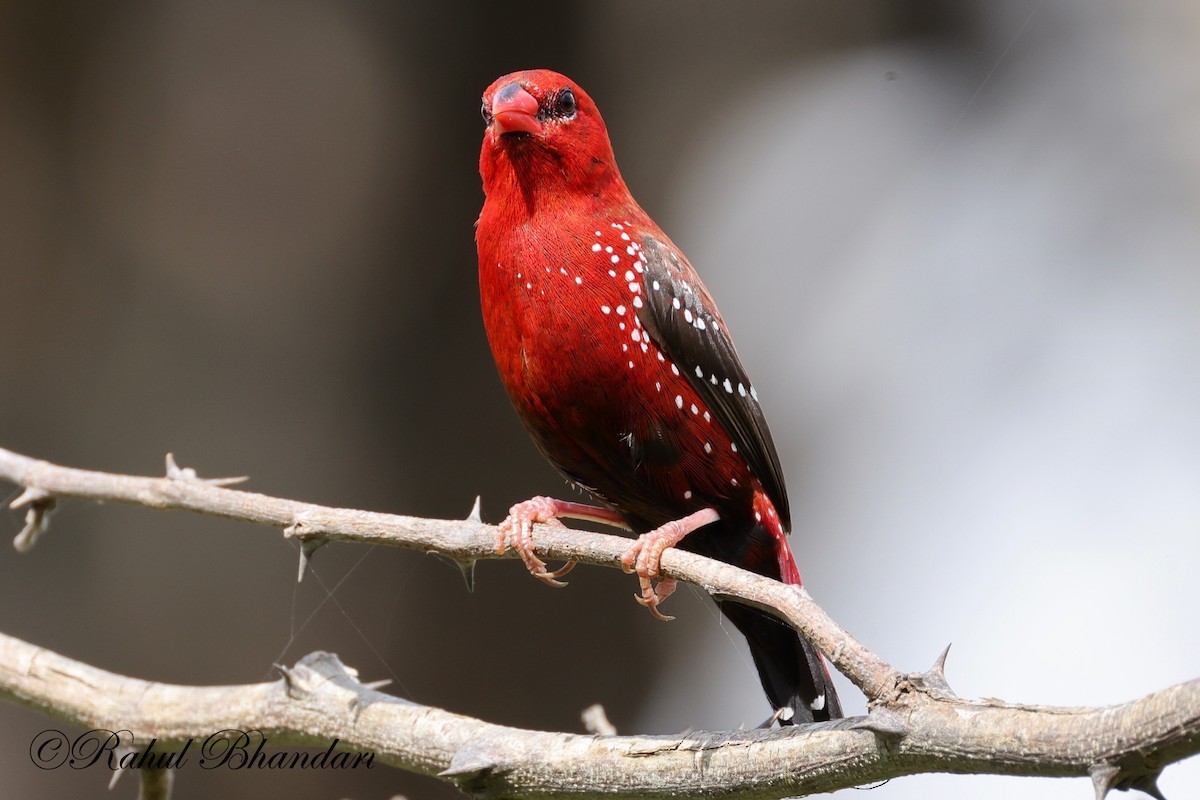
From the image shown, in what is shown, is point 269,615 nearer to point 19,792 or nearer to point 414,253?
point 19,792

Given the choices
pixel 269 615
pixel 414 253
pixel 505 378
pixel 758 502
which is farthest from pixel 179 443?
pixel 758 502

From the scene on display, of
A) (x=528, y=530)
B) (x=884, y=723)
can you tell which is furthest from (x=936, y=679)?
(x=528, y=530)

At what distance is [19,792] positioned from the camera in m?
3.83

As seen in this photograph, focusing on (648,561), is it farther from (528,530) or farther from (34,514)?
(34,514)

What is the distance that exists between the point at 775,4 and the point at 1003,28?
1.05 metres

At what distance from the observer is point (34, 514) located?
1.96 m

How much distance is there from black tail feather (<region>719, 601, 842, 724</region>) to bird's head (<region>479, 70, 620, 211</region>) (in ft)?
3.59

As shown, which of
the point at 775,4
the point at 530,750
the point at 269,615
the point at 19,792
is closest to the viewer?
the point at 530,750

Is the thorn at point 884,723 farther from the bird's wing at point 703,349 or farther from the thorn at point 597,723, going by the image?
the bird's wing at point 703,349

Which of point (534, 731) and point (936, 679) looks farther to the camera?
point (534, 731)

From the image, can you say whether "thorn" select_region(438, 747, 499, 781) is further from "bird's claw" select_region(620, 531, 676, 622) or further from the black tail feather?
the black tail feather

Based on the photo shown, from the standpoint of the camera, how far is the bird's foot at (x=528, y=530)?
2221 millimetres

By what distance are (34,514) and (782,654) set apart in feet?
5.65

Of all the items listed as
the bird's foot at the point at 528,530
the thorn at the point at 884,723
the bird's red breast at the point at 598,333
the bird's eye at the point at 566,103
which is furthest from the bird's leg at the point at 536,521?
the bird's eye at the point at 566,103
